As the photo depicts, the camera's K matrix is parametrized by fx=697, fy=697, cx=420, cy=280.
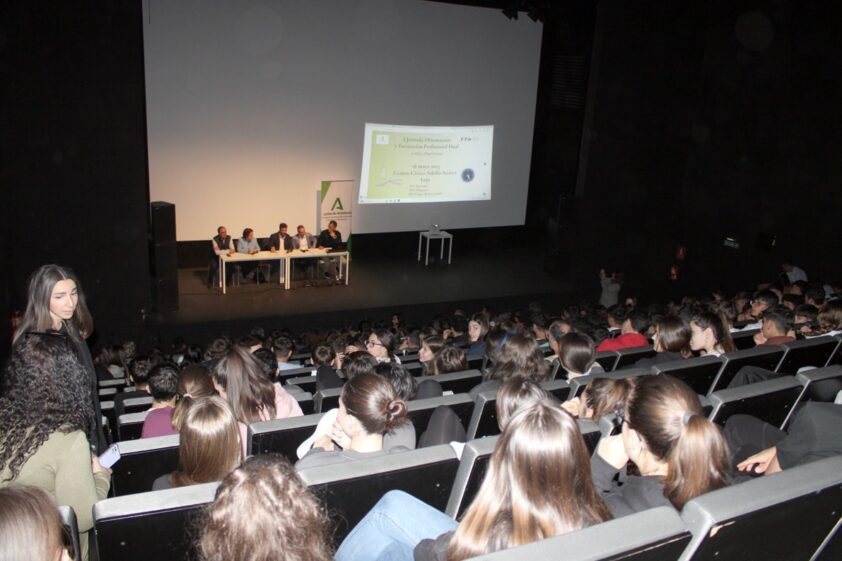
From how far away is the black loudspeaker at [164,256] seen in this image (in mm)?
8859

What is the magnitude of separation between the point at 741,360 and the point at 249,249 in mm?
7734

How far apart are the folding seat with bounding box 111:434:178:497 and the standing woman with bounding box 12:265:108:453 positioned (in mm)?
539

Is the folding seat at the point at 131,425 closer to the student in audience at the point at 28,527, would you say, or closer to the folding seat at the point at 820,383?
the student in audience at the point at 28,527

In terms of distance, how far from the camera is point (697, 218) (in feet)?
36.7

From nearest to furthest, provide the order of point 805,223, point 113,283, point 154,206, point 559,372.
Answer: point 559,372 < point 113,283 < point 154,206 < point 805,223

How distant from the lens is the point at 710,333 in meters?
4.54

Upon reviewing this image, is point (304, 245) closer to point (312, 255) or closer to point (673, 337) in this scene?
point (312, 255)

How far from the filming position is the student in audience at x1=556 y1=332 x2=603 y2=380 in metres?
4.04

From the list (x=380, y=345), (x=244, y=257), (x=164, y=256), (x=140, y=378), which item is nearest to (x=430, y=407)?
(x=380, y=345)

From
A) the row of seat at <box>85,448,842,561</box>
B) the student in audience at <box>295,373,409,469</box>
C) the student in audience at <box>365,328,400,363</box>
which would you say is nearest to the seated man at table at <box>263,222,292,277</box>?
the student in audience at <box>365,328,400,363</box>

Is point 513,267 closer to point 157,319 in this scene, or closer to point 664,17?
point 664,17

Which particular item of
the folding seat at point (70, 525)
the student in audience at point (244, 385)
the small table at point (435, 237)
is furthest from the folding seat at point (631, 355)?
the small table at point (435, 237)

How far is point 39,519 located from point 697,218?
11.1 meters

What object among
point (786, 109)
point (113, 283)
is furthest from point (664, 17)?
point (113, 283)
